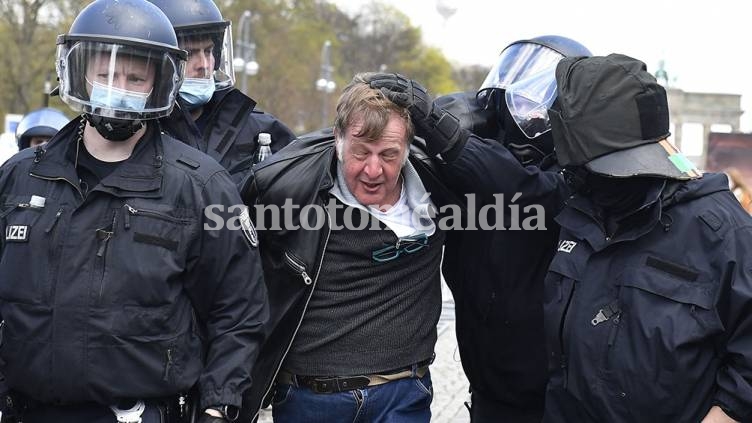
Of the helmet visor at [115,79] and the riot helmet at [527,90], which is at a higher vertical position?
the helmet visor at [115,79]

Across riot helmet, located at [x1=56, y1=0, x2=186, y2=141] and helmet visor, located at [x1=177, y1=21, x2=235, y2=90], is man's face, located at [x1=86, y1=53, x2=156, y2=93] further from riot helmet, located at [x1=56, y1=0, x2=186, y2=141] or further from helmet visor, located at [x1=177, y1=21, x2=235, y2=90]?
helmet visor, located at [x1=177, y1=21, x2=235, y2=90]

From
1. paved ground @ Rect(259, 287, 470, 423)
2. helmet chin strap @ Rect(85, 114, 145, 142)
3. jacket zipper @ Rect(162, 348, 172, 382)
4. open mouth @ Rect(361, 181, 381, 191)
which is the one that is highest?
helmet chin strap @ Rect(85, 114, 145, 142)

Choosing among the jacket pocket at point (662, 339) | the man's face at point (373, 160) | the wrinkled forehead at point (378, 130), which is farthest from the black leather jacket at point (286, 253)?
the jacket pocket at point (662, 339)

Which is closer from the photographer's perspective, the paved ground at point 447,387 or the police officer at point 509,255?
the police officer at point 509,255

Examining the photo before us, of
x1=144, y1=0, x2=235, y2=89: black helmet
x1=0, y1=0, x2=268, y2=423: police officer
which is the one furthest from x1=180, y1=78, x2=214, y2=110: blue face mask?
x1=0, y1=0, x2=268, y2=423: police officer

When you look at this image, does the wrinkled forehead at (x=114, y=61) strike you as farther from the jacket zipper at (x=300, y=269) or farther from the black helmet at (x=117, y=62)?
the jacket zipper at (x=300, y=269)

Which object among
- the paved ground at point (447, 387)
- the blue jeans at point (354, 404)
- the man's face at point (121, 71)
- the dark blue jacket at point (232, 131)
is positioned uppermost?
the man's face at point (121, 71)

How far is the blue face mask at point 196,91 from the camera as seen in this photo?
439 centimetres

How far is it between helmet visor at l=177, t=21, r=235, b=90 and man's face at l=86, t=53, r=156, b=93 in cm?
99

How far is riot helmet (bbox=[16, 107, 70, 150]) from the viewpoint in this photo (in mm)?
8578

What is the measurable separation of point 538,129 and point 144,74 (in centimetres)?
165

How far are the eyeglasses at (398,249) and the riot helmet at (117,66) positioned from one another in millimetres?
944

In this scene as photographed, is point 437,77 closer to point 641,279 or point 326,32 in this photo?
point 326,32

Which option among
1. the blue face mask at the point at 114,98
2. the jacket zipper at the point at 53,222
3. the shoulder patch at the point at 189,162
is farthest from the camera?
the shoulder patch at the point at 189,162
